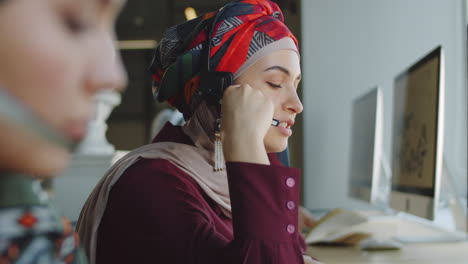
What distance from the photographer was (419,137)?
1.54 m

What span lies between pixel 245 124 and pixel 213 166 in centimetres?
21

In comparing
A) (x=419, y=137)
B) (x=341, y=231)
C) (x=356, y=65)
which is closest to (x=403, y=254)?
(x=341, y=231)

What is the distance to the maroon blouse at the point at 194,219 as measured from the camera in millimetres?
580

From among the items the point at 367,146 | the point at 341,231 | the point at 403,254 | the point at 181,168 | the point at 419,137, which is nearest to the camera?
the point at 181,168

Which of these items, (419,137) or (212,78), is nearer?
(212,78)

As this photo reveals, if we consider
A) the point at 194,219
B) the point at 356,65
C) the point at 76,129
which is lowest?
the point at 194,219

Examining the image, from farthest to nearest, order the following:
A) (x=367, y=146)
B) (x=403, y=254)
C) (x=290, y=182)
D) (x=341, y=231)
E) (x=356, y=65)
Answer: (x=356, y=65) < (x=367, y=146) < (x=341, y=231) < (x=403, y=254) < (x=290, y=182)

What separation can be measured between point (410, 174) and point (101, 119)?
154 cm

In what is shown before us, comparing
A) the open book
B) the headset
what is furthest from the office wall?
the headset

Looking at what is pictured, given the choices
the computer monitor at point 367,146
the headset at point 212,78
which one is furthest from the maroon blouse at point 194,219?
the computer monitor at point 367,146

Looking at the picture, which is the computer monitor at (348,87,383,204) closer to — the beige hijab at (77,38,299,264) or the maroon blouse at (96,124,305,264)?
the beige hijab at (77,38,299,264)

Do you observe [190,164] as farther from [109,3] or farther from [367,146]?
[367,146]

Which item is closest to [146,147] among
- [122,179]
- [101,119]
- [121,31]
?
[122,179]

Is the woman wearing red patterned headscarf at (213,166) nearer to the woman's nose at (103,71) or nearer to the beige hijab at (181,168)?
the beige hijab at (181,168)
